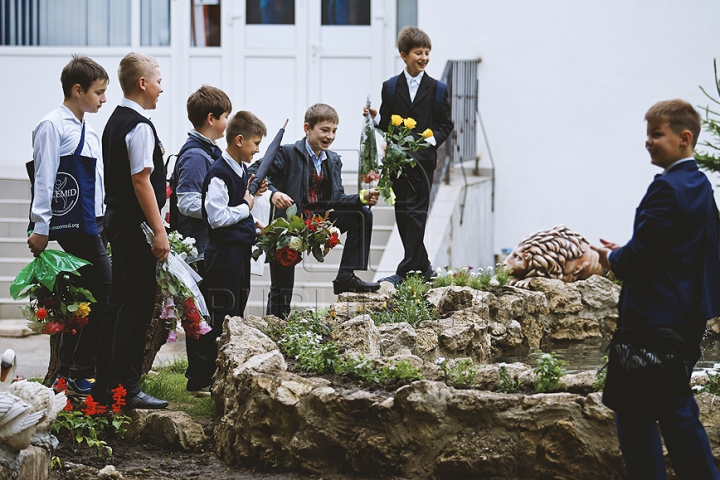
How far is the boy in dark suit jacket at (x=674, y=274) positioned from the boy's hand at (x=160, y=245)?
7.52ft

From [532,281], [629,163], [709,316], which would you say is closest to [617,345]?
[709,316]

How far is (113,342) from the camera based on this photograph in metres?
5.06

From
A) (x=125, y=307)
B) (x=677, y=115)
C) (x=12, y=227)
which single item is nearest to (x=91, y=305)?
(x=125, y=307)

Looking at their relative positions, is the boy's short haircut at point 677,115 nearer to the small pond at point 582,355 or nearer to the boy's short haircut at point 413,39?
the small pond at point 582,355

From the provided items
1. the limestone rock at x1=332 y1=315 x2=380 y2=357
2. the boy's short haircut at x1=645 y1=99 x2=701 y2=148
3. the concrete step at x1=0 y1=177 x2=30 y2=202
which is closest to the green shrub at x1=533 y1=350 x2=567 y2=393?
the limestone rock at x1=332 y1=315 x2=380 y2=357

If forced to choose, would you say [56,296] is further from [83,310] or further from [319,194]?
[319,194]

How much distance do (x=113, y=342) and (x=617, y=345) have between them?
265 cm

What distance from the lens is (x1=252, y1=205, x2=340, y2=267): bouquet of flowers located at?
5.96 metres

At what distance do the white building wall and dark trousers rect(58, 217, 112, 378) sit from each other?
21.4 feet

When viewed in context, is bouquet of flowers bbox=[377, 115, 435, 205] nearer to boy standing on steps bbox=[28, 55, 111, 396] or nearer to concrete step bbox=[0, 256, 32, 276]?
boy standing on steps bbox=[28, 55, 111, 396]

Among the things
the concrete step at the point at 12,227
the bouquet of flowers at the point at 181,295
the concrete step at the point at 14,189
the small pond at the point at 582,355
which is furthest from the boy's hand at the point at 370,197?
the concrete step at the point at 14,189

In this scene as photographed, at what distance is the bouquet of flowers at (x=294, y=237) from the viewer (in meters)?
5.96

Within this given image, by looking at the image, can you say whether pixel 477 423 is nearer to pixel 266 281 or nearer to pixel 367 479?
pixel 367 479

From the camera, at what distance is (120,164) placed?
496cm
